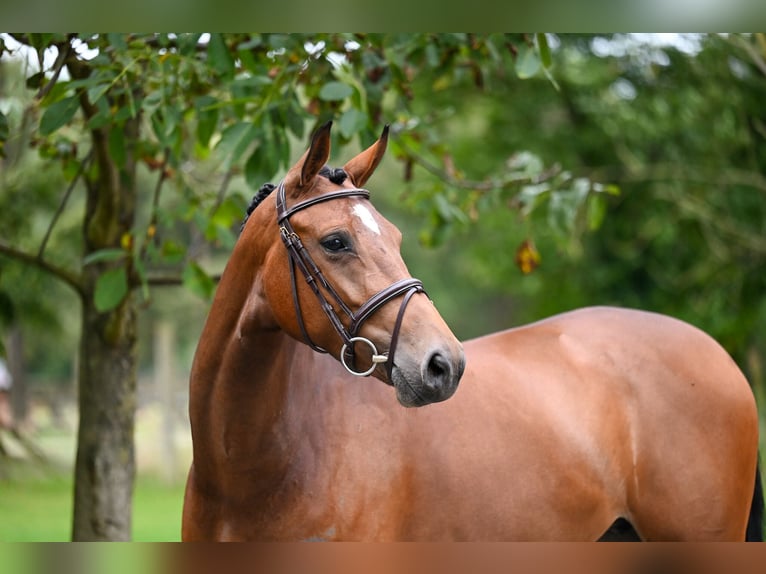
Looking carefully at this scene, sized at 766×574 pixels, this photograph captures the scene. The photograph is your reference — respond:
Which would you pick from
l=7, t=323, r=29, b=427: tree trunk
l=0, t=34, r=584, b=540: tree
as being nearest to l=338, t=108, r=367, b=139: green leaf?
l=0, t=34, r=584, b=540: tree

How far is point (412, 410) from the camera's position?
3443 millimetres

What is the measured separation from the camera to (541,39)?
3.98m

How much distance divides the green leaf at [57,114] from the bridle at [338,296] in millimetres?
1368

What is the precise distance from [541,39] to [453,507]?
7.01 feet

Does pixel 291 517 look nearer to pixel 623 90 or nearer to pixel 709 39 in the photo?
pixel 709 39

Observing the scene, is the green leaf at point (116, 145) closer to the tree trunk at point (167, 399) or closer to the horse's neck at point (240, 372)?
the horse's neck at point (240, 372)

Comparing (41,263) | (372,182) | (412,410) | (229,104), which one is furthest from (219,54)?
(372,182)

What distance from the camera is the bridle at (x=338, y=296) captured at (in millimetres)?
2734

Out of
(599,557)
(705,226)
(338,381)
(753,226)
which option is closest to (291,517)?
(338,381)

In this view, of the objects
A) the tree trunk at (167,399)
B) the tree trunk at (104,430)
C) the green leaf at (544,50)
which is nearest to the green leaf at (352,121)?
the green leaf at (544,50)

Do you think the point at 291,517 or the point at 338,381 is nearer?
the point at 291,517

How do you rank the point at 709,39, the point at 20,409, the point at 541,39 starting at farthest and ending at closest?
1. the point at 20,409
2. the point at 709,39
3. the point at 541,39
